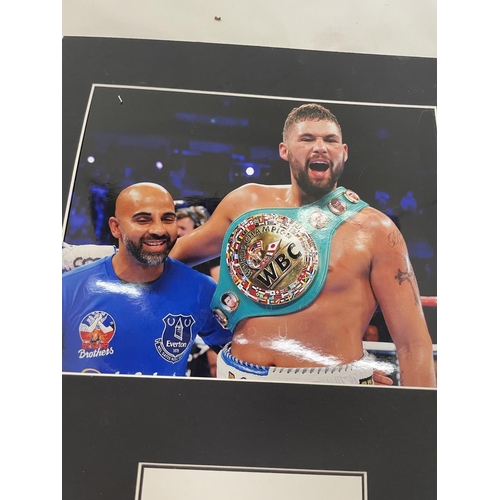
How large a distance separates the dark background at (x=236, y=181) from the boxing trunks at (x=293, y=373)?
0.10ft

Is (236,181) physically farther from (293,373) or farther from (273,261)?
(293,373)

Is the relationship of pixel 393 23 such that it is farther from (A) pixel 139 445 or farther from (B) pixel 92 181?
(A) pixel 139 445

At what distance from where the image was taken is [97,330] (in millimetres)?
1449

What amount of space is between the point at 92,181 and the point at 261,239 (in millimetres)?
611

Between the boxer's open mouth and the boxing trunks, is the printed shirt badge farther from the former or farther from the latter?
the boxer's open mouth

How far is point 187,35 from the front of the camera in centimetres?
161

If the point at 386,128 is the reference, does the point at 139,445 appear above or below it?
below

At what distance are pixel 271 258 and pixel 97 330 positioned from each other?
62 cm

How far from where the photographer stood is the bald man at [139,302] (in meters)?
1.44

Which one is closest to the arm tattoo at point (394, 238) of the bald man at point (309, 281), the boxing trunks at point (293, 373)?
the bald man at point (309, 281)

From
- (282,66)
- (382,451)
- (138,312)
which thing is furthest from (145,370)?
(282,66)

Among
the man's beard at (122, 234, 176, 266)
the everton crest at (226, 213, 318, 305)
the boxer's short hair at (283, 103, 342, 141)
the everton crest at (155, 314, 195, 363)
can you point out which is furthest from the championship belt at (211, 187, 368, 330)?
the boxer's short hair at (283, 103, 342, 141)

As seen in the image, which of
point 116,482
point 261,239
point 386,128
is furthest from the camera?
point 386,128

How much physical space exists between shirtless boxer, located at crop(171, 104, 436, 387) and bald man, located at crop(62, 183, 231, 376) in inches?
2.4
